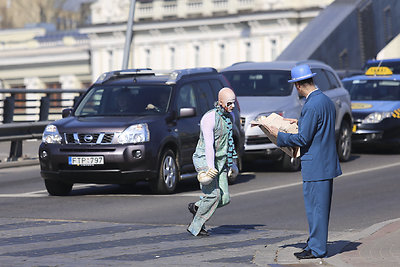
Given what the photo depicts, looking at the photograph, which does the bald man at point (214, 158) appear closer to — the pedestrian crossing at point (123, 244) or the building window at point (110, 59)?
the pedestrian crossing at point (123, 244)

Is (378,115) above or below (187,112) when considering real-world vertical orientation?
below

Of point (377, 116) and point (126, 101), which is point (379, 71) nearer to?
point (377, 116)

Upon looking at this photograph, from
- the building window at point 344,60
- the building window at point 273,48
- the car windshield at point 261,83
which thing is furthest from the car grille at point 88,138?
the building window at point 273,48

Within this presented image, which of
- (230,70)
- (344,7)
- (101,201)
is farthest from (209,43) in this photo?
(101,201)

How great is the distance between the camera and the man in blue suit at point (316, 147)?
374 inches

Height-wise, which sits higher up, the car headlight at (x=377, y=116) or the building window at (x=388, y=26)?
the building window at (x=388, y=26)

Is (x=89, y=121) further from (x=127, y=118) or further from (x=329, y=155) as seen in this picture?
(x=329, y=155)

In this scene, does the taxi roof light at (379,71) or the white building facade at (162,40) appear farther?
the white building facade at (162,40)

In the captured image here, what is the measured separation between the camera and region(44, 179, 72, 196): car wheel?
620 inches

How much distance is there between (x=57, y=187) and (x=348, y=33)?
20.9 meters

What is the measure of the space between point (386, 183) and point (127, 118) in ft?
13.8

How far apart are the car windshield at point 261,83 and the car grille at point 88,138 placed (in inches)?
194

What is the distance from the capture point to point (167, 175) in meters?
15.8

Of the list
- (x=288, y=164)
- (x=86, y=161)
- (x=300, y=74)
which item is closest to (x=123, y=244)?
(x=300, y=74)
